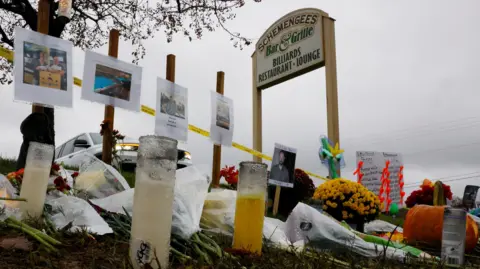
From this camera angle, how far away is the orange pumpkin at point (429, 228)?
3559 mm

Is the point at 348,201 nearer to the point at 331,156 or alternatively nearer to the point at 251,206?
the point at 331,156

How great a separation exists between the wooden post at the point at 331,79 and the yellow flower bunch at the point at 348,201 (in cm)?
260

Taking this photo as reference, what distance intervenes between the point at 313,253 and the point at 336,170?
5.36 m

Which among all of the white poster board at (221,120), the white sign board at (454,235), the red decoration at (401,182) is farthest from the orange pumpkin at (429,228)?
the red decoration at (401,182)

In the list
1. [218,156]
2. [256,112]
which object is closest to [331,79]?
[256,112]

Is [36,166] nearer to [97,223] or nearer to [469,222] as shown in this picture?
[97,223]

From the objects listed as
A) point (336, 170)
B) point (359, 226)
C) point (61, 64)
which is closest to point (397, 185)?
point (336, 170)

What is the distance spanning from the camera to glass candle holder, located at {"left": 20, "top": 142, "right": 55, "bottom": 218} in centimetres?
227

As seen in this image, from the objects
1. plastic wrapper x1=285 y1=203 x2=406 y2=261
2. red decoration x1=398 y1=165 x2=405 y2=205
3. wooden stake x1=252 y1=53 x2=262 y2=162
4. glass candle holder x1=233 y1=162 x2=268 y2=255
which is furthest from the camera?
red decoration x1=398 y1=165 x2=405 y2=205

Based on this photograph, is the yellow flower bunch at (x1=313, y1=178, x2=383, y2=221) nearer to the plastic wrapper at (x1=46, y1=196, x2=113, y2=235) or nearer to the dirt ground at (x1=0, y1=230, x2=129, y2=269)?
the plastic wrapper at (x1=46, y1=196, x2=113, y2=235)

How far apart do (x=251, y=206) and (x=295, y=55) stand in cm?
→ 667

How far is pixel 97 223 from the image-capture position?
6.80 ft

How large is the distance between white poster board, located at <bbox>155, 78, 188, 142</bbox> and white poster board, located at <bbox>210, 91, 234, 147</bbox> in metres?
0.39

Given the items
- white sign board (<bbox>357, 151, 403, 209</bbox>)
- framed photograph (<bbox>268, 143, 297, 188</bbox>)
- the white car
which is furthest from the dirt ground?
white sign board (<bbox>357, 151, 403, 209</bbox>)
